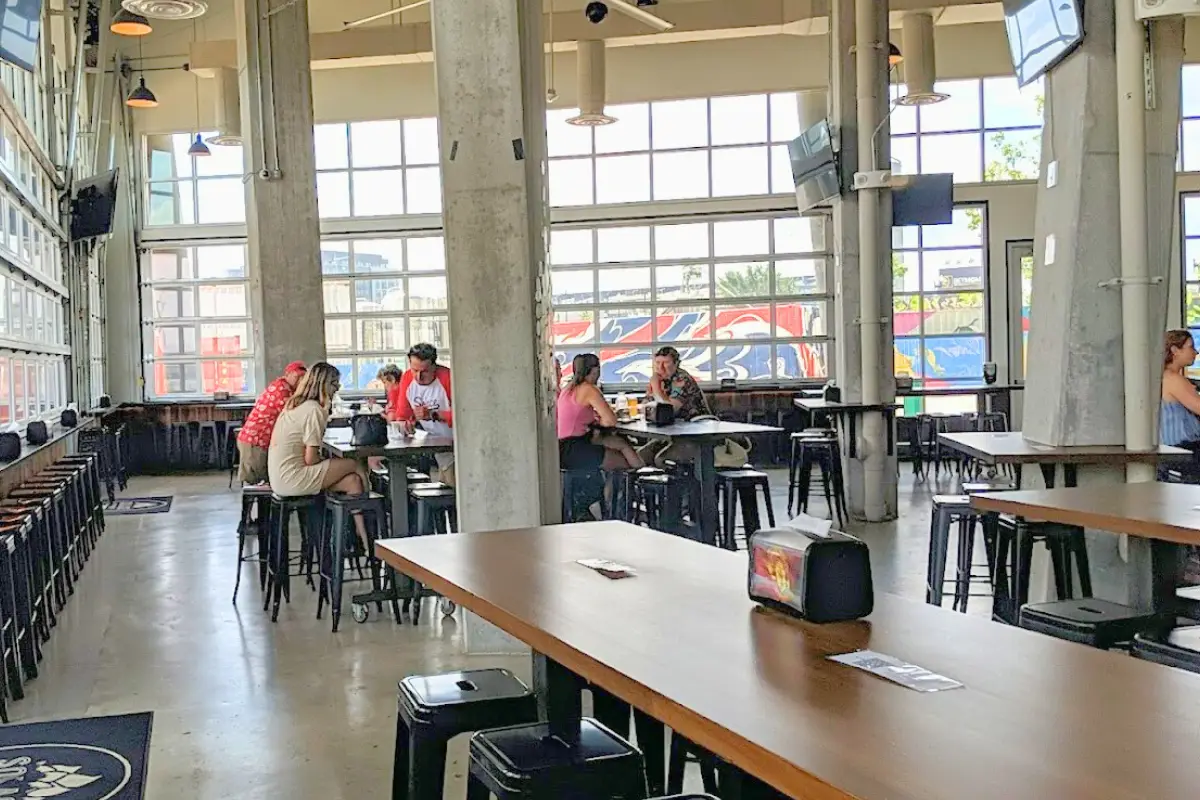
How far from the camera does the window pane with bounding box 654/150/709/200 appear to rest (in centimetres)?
1415

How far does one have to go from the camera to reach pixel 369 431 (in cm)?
611

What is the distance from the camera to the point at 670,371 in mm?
8391

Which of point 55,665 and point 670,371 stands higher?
point 670,371

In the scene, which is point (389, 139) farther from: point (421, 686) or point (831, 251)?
point (421, 686)

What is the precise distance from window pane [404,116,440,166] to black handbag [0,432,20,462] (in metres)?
8.95

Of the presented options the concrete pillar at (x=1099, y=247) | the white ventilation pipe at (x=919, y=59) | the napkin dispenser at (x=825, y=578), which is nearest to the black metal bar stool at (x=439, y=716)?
the napkin dispenser at (x=825, y=578)

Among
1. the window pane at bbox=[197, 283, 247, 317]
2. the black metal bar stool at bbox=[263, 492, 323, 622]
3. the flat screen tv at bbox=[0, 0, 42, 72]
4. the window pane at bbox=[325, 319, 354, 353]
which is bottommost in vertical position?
the black metal bar stool at bbox=[263, 492, 323, 622]

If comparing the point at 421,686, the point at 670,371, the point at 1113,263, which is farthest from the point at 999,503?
the point at 670,371

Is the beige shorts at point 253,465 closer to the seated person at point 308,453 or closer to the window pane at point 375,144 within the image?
the seated person at point 308,453

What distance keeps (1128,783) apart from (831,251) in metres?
12.8

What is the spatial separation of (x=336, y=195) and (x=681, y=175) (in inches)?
161

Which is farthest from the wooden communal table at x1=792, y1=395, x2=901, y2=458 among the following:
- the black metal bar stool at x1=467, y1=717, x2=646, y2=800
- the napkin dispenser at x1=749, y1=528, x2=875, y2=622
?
the napkin dispenser at x1=749, y1=528, x2=875, y2=622

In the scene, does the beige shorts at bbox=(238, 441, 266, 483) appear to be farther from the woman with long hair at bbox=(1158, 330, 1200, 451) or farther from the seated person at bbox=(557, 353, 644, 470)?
the woman with long hair at bbox=(1158, 330, 1200, 451)

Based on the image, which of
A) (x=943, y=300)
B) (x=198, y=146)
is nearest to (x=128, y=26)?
(x=198, y=146)
